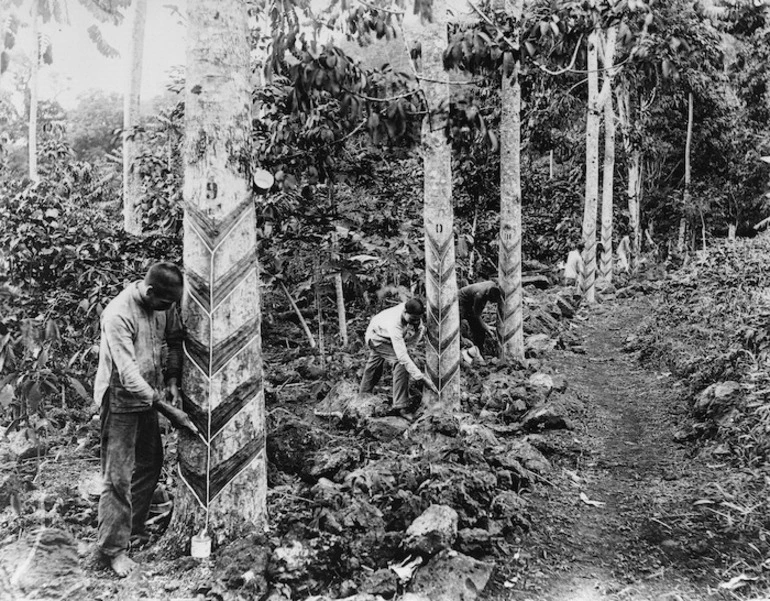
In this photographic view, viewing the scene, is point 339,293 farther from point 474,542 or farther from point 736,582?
point 736,582

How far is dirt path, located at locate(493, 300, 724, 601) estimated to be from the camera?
3.58 metres

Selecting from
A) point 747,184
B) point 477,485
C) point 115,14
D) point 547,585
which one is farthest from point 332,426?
point 747,184

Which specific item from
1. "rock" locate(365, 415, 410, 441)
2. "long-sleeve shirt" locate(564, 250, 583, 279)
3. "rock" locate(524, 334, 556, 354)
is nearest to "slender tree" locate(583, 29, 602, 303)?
"long-sleeve shirt" locate(564, 250, 583, 279)

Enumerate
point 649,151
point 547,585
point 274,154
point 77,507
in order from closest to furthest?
point 547,585 → point 77,507 → point 274,154 → point 649,151

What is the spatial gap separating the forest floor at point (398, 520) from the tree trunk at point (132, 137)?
3.64m

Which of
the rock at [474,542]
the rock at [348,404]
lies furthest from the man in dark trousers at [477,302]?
the rock at [474,542]

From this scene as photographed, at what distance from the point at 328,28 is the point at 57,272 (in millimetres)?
3335

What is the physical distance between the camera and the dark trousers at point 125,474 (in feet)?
12.1

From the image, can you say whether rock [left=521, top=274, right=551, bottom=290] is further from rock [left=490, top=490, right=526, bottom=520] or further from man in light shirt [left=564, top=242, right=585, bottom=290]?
rock [left=490, top=490, right=526, bottom=520]

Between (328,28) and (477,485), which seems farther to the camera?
(328,28)

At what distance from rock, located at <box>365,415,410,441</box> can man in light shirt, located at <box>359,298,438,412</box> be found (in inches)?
20.8

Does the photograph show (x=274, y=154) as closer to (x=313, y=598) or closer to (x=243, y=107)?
(x=243, y=107)

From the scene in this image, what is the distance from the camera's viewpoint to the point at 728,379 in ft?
20.8

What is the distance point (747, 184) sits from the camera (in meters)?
24.0
